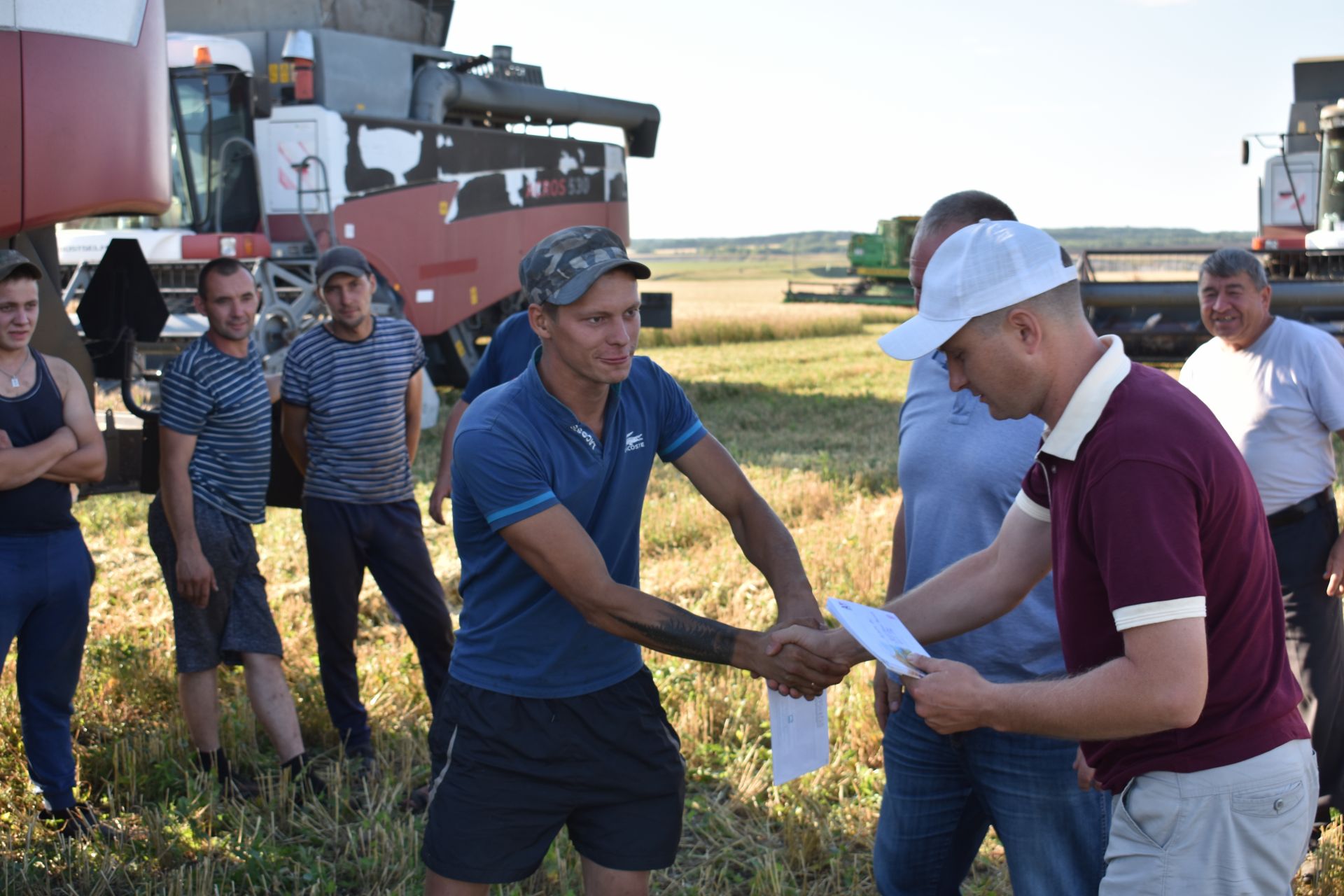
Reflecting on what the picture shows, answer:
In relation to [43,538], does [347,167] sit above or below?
Answer: above

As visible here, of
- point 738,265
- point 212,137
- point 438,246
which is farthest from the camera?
point 738,265

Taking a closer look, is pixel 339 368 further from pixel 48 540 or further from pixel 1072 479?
pixel 1072 479

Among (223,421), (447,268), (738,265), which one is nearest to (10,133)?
(223,421)

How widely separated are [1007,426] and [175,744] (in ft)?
10.7

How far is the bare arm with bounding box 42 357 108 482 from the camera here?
3889 millimetres

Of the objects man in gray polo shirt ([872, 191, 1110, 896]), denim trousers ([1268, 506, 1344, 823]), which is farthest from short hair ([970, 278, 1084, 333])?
denim trousers ([1268, 506, 1344, 823])

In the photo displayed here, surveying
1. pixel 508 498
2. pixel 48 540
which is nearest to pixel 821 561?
pixel 48 540

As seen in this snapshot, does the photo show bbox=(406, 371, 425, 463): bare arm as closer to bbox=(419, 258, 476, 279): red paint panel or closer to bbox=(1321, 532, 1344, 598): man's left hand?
bbox=(1321, 532, 1344, 598): man's left hand

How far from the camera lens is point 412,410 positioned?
4.93m

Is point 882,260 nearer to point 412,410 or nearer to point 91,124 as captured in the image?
point 412,410

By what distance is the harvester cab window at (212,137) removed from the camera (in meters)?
11.0

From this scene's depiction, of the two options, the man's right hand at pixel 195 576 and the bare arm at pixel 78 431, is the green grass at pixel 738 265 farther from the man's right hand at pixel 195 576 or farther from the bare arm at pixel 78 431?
the bare arm at pixel 78 431

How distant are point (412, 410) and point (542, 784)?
2.54 meters

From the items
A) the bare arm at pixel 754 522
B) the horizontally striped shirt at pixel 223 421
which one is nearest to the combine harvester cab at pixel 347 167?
the horizontally striped shirt at pixel 223 421
